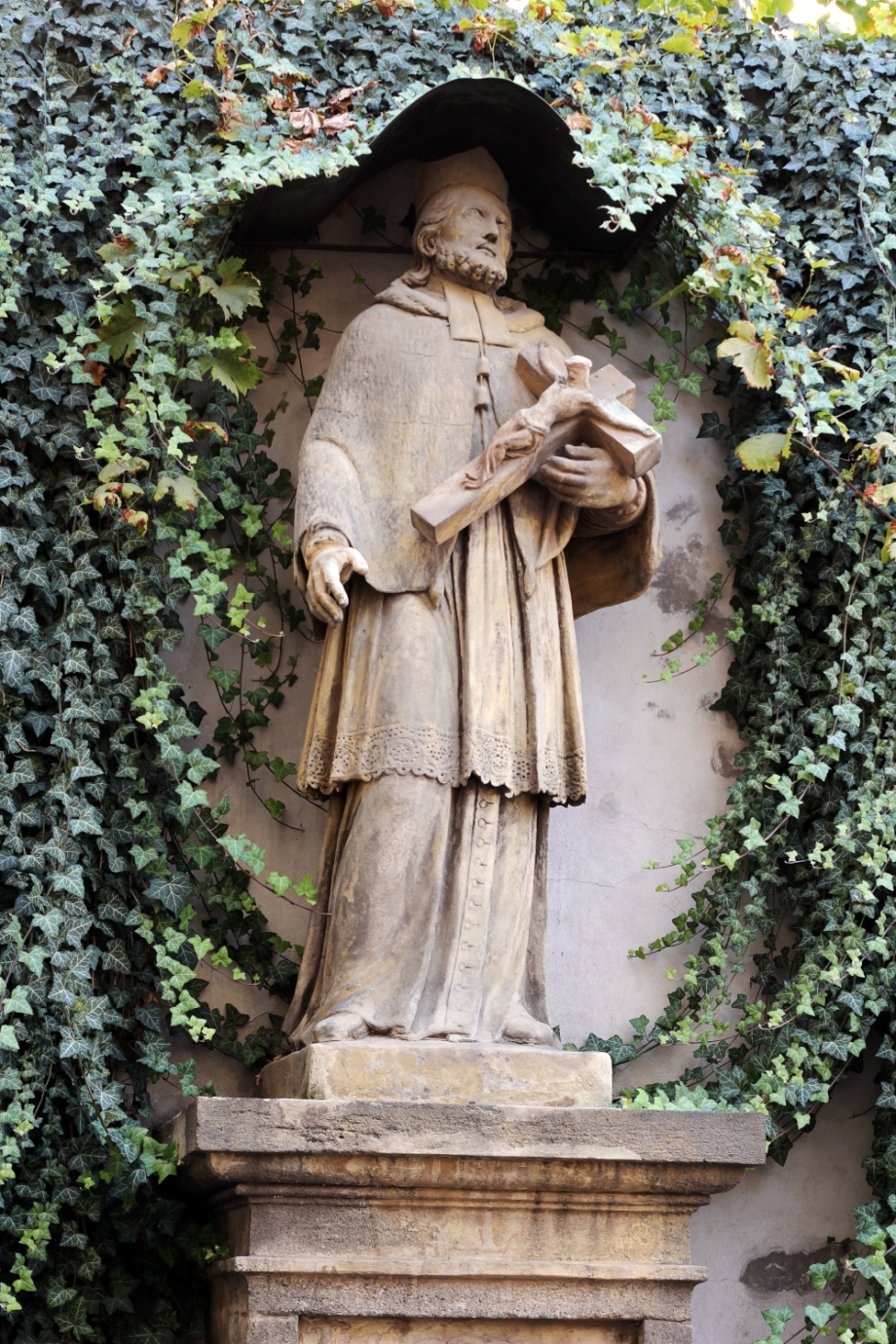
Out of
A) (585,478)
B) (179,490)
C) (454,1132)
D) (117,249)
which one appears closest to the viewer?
(454,1132)

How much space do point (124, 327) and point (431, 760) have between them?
5.13 ft

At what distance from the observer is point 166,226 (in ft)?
16.6

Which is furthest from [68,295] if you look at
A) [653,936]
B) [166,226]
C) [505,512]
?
[653,936]

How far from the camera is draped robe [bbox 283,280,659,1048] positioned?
14.4 ft

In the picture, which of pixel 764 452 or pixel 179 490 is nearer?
pixel 179 490

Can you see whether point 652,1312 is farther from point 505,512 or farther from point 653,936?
point 505,512

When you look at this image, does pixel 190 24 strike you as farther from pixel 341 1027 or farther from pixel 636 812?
pixel 341 1027

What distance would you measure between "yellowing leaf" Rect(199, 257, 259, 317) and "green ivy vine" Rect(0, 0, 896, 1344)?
1cm

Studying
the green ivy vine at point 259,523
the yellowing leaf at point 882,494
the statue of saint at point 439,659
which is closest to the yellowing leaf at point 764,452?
the green ivy vine at point 259,523

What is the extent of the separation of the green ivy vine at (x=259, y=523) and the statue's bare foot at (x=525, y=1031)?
1.71 ft

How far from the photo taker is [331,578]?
4.41 metres

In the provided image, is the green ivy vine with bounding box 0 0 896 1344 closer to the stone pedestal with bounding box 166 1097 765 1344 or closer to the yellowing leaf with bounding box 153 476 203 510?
the yellowing leaf with bounding box 153 476 203 510

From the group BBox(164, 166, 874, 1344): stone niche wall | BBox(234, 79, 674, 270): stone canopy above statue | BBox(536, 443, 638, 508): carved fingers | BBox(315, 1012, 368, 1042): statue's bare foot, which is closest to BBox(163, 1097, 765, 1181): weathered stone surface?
BBox(315, 1012, 368, 1042): statue's bare foot

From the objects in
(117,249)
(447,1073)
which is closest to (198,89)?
(117,249)
